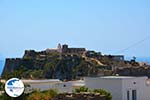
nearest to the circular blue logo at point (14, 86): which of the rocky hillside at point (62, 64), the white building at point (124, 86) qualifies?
the white building at point (124, 86)

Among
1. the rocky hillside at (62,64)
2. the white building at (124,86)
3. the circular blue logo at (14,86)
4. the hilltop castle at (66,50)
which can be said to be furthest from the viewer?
the hilltop castle at (66,50)

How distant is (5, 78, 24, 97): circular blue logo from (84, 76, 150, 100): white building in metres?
14.1

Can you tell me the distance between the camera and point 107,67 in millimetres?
79750

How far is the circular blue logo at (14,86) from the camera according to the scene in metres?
17.8

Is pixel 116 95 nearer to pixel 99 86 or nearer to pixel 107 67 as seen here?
pixel 99 86

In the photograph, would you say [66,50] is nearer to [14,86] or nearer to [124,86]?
[124,86]

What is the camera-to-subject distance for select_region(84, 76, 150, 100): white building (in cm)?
3152

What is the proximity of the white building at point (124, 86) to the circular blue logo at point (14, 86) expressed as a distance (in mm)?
14134

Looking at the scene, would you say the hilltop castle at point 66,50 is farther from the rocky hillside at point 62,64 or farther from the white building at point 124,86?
the white building at point 124,86

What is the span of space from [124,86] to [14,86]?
14.8 meters

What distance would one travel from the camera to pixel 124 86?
103 feet

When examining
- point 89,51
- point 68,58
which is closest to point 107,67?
point 68,58

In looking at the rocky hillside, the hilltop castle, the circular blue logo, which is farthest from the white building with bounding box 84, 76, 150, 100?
the hilltop castle

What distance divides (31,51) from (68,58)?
47.5 feet
